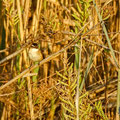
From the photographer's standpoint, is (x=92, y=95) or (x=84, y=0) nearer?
(x=84, y=0)

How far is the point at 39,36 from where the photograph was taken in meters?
0.79

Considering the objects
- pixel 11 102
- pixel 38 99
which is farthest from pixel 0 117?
pixel 38 99

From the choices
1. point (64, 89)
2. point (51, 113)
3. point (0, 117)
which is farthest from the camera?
point (0, 117)

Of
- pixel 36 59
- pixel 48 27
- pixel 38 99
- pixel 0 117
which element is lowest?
pixel 0 117

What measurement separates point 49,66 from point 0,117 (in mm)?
311

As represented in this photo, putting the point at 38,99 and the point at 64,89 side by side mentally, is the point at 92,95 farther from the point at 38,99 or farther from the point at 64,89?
the point at 64,89

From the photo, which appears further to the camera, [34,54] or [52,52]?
[52,52]

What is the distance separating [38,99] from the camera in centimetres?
69

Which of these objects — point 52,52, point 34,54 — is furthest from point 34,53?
point 52,52

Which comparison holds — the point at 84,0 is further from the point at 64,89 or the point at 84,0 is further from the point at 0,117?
the point at 0,117

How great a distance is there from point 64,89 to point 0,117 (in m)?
0.63

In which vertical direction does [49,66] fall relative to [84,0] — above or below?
below

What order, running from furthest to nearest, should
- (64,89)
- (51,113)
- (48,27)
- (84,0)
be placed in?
1. (51,113)
2. (48,27)
3. (84,0)
4. (64,89)

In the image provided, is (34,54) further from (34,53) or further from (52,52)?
(52,52)
